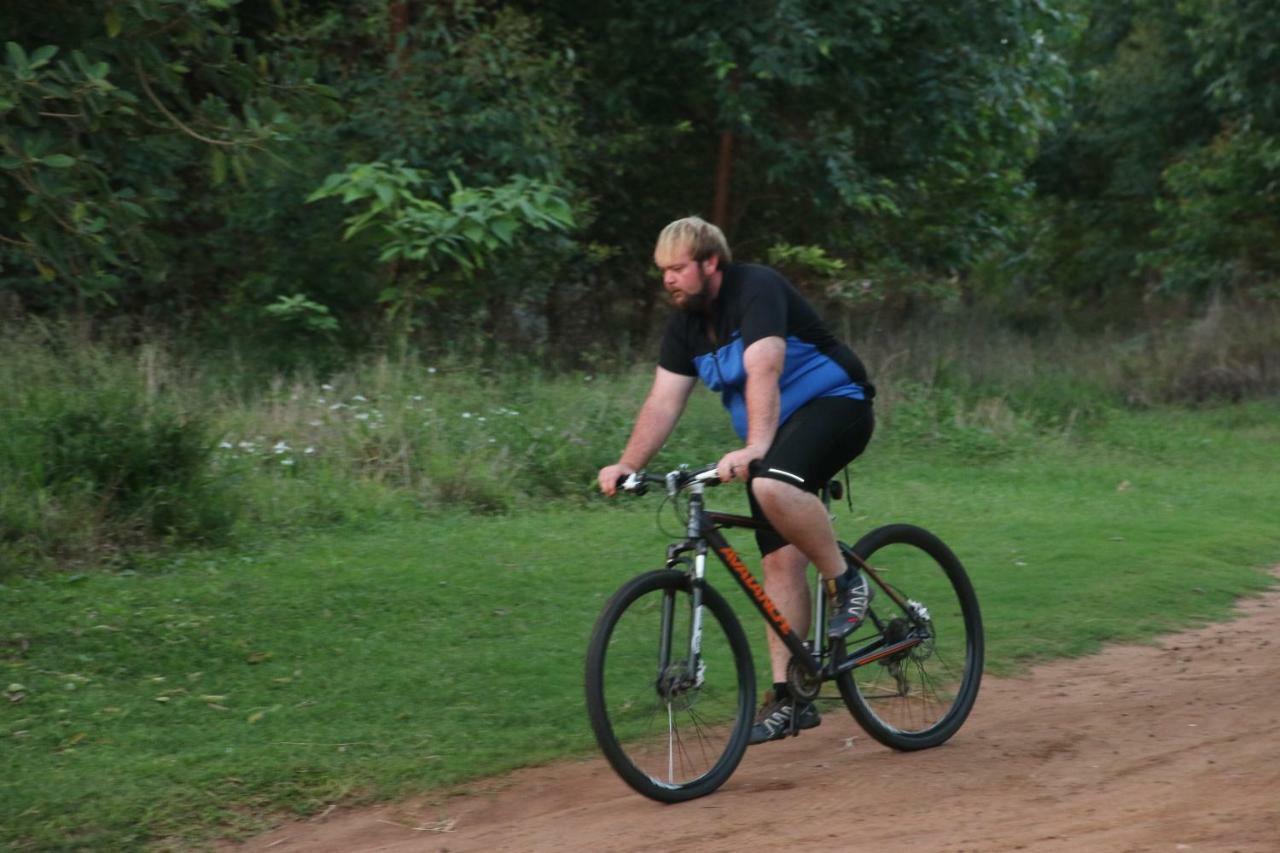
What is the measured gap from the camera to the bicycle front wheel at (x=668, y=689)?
544 cm

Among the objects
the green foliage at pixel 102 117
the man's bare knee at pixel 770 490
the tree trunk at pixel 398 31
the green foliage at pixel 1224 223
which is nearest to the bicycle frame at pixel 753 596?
the man's bare knee at pixel 770 490

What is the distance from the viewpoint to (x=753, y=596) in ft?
19.7

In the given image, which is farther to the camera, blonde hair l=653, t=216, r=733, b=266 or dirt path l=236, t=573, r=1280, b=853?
blonde hair l=653, t=216, r=733, b=266

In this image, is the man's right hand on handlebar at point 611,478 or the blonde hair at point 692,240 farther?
the blonde hair at point 692,240

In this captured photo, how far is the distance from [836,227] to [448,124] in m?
5.97

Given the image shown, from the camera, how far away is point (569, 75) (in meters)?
16.9

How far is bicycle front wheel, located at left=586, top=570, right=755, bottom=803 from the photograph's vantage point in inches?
Answer: 214

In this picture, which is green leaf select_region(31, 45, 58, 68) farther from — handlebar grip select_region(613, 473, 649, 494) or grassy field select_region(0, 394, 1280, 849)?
handlebar grip select_region(613, 473, 649, 494)

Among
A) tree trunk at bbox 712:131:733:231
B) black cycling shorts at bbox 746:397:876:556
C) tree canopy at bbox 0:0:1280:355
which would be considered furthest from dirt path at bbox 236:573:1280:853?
tree trunk at bbox 712:131:733:231

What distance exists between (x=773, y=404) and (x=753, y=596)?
2.40 feet

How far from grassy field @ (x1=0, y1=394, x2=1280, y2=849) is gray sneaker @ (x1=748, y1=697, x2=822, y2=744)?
800 mm

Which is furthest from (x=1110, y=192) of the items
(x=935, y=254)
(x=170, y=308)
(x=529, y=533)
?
(x=529, y=533)

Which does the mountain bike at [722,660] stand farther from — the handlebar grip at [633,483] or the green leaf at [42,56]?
the green leaf at [42,56]

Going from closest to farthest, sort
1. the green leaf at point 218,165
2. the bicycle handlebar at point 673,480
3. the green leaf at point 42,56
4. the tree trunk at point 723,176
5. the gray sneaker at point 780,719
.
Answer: the bicycle handlebar at point 673,480, the gray sneaker at point 780,719, the green leaf at point 42,56, the green leaf at point 218,165, the tree trunk at point 723,176
